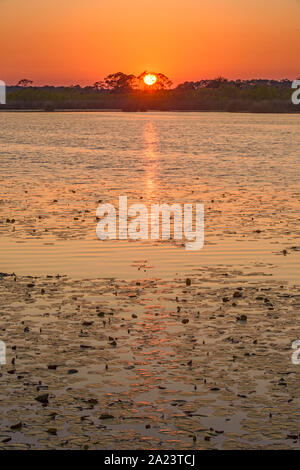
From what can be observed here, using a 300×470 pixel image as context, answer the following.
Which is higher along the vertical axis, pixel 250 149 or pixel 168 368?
pixel 250 149

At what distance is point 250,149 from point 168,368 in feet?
185

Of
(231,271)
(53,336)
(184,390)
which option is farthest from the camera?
(231,271)

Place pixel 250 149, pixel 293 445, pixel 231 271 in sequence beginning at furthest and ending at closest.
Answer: pixel 250 149 → pixel 231 271 → pixel 293 445

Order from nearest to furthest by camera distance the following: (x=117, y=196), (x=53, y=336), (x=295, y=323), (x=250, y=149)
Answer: (x=53, y=336) < (x=295, y=323) < (x=117, y=196) < (x=250, y=149)

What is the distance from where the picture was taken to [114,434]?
8.59 m

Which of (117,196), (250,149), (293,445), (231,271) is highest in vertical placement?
(250,149)

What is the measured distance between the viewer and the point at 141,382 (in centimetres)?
1009

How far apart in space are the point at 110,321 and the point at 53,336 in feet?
4.09

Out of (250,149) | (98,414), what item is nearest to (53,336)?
(98,414)

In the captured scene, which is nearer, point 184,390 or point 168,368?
point 184,390

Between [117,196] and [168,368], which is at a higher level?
[117,196]

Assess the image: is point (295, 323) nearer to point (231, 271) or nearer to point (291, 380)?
point (291, 380)

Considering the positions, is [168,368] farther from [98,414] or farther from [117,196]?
[117,196]

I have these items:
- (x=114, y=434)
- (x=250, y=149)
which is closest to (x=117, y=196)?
(x=114, y=434)
